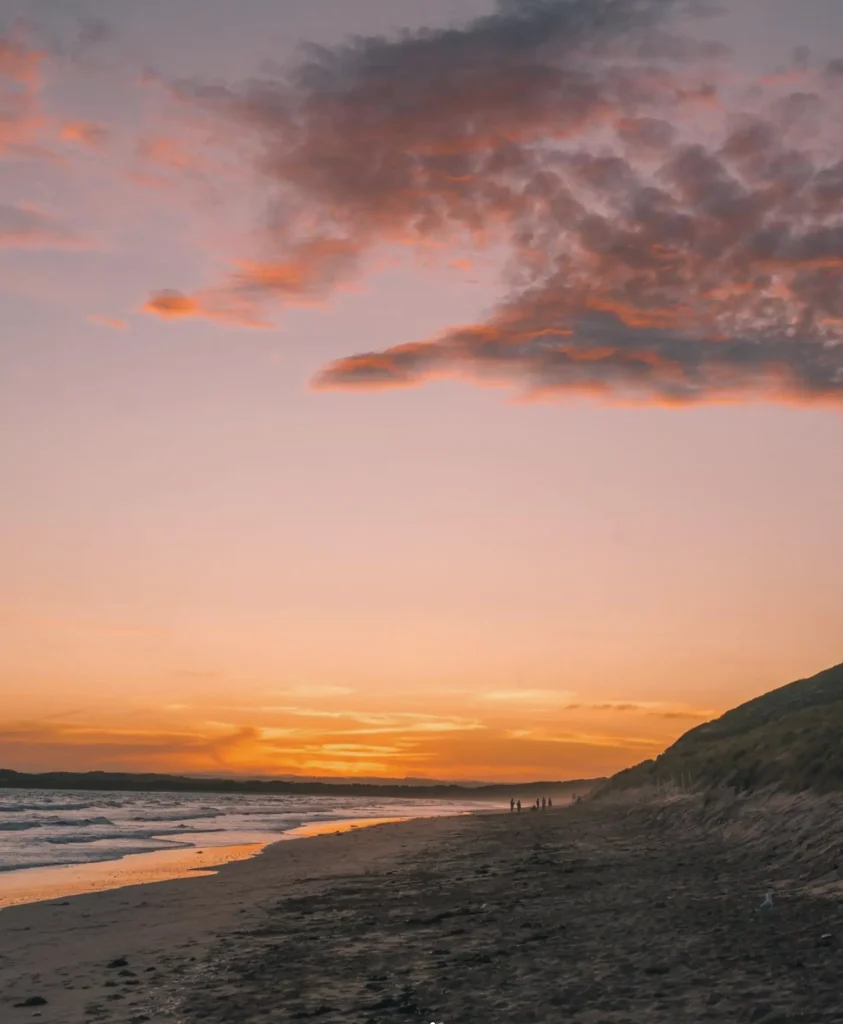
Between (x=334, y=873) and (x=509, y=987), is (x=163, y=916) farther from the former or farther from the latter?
(x=509, y=987)

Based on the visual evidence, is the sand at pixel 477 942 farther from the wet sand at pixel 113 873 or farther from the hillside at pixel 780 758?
the wet sand at pixel 113 873

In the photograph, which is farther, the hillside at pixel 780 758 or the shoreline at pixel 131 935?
the hillside at pixel 780 758

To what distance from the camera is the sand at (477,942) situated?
11.4m

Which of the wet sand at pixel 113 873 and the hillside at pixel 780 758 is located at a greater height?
the hillside at pixel 780 758

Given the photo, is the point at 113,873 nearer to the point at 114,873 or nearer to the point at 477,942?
the point at 114,873

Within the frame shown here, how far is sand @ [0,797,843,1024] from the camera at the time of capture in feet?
37.3

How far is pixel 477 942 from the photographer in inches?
611

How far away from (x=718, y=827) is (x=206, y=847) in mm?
27567

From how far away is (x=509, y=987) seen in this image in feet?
40.1

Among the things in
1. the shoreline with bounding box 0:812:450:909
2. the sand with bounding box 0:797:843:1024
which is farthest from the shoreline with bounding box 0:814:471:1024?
the shoreline with bounding box 0:812:450:909

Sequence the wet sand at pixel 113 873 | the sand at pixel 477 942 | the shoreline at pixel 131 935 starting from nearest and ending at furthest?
the sand at pixel 477 942 → the shoreline at pixel 131 935 → the wet sand at pixel 113 873

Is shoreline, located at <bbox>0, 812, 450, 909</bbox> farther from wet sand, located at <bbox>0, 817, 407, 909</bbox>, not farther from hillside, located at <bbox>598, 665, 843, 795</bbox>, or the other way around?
hillside, located at <bbox>598, 665, 843, 795</bbox>

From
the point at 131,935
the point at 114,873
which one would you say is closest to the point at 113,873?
the point at 114,873

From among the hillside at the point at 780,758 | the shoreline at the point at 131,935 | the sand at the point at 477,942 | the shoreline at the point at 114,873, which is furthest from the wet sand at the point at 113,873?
the hillside at the point at 780,758
